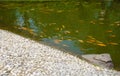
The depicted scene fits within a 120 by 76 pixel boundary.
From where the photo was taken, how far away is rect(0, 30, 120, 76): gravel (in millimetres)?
16470

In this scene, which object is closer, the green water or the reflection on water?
the green water

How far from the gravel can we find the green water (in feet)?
10.0

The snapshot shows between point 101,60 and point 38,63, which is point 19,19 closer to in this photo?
point 101,60

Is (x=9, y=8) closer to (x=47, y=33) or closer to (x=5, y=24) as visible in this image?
(x=5, y=24)

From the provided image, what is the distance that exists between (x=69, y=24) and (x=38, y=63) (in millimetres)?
15297

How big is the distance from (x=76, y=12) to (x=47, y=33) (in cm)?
1219

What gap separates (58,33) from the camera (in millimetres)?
28875

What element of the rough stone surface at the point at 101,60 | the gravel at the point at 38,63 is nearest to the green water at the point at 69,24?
the rough stone surface at the point at 101,60

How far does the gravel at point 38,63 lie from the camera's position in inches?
648

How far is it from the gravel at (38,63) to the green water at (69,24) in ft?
10.0

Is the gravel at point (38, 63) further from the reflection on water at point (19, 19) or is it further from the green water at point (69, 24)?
the reflection on water at point (19, 19)

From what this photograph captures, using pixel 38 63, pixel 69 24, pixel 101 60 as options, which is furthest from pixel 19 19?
pixel 38 63

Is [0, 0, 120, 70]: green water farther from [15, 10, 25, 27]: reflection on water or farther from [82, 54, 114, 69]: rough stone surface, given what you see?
[82, 54, 114, 69]: rough stone surface

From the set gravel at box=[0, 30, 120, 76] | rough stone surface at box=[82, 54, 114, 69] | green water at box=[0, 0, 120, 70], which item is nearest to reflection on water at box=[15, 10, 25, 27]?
green water at box=[0, 0, 120, 70]
